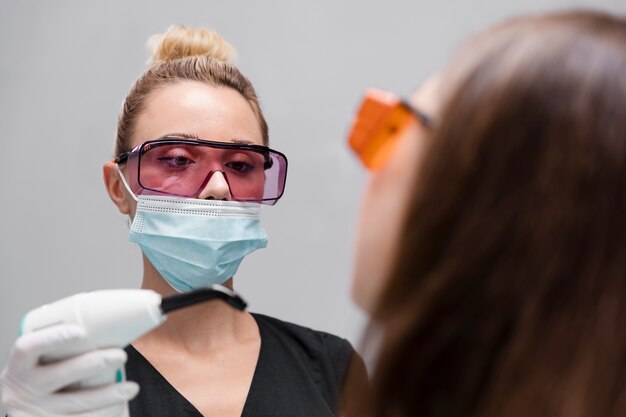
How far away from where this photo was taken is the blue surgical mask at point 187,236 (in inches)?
54.3

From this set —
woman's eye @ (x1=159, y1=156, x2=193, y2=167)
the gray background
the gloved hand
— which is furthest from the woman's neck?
the gray background

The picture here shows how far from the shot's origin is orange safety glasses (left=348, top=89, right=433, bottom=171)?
0.74 m

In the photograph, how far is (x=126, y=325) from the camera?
2.93 feet

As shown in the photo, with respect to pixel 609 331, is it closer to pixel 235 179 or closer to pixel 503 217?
pixel 503 217

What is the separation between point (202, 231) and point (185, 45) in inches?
20.9

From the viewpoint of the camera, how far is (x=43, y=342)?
901 mm

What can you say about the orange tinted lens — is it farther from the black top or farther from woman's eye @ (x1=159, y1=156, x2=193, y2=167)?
the black top

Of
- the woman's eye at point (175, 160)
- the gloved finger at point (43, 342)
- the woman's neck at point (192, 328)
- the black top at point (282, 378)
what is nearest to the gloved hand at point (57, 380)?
the gloved finger at point (43, 342)

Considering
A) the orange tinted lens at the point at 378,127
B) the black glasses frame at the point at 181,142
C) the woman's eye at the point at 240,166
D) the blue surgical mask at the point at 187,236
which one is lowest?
the blue surgical mask at the point at 187,236

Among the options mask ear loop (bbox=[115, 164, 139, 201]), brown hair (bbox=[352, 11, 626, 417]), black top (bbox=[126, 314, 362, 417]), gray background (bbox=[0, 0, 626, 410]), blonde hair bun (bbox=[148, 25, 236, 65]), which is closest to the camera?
brown hair (bbox=[352, 11, 626, 417])

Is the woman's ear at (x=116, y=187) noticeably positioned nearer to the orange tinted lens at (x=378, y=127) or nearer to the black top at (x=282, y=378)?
the black top at (x=282, y=378)

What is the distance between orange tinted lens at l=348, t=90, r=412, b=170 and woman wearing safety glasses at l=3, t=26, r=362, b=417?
667mm

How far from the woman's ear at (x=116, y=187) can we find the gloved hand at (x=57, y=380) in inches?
22.3

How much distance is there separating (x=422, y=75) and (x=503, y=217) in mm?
1631
